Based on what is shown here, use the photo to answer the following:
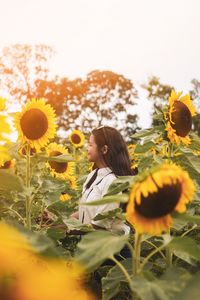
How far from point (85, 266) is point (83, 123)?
2696 centimetres

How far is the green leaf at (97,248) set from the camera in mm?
999

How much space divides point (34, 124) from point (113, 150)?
0.70m

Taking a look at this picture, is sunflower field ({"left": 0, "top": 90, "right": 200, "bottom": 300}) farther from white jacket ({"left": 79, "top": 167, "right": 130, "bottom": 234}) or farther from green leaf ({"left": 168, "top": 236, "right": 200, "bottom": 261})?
white jacket ({"left": 79, "top": 167, "right": 130, "bottom": 234})

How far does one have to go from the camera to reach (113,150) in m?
3.35

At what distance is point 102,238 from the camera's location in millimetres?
1109

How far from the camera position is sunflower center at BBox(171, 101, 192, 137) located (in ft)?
7.77

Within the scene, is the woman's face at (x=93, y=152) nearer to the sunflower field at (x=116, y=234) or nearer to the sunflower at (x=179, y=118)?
the sunflower field at (x=116, y=234)

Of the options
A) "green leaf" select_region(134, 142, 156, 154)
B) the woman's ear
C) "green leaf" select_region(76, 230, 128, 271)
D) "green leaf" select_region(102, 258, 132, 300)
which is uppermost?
"green leaf" select_region(134, 142, 156, 154)

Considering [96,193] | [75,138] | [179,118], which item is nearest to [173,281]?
[179,118]

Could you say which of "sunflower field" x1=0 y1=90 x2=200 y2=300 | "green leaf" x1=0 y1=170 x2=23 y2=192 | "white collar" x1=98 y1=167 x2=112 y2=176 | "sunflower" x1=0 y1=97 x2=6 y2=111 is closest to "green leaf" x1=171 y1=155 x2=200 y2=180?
"sunflower field" x1=0 y1=90 x2=200 y2=300

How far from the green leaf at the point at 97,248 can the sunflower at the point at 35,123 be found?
1.55m

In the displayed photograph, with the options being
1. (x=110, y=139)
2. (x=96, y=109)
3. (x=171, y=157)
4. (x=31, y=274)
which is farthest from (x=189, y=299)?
(x=96, y=109)

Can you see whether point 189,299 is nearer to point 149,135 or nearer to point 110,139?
point 149,135

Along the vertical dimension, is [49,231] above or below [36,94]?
below
